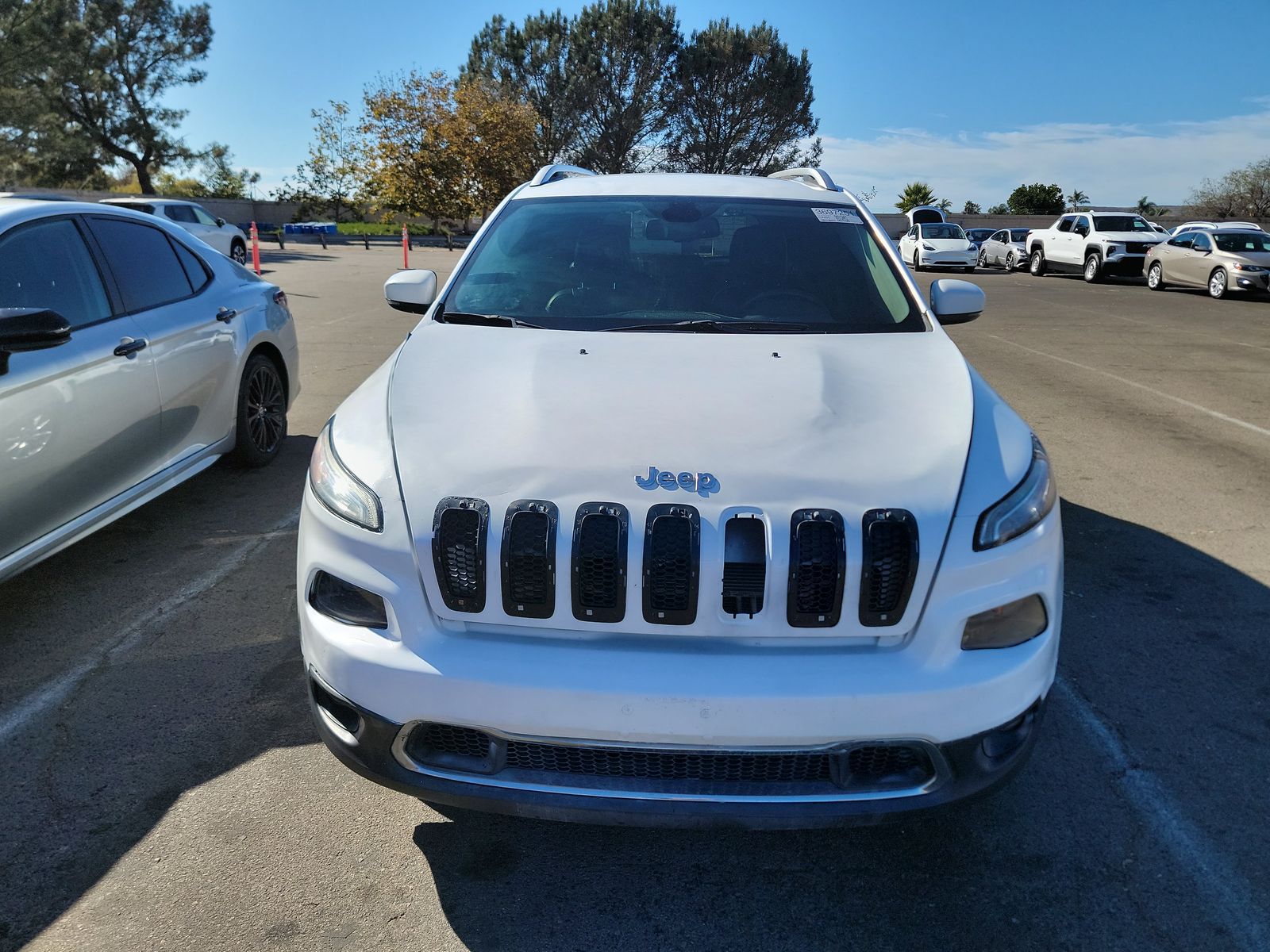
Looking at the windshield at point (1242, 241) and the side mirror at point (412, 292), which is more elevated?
the windshield at point (1242, 241)

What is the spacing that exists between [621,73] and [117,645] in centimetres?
5882

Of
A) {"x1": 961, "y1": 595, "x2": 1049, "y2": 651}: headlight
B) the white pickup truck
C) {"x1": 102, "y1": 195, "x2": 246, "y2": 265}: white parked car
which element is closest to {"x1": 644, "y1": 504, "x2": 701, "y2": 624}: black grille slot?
{"x1": 961, "y1": 595, "x2": 1049, "y2": 651}: headlight

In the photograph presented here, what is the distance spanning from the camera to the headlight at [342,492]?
7.88 ft

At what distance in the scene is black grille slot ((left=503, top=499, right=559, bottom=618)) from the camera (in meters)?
2.24

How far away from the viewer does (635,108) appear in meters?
57.4

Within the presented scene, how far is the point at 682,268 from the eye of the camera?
375cm

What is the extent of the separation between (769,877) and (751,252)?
2.32m

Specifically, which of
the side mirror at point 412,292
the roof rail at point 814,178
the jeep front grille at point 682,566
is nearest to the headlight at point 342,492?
the jeep front grille at point 682,566

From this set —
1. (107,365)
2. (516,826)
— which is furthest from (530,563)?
(107,365)

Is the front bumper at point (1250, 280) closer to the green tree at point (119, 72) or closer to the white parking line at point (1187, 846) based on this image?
the white parking line at point (1187, 846)

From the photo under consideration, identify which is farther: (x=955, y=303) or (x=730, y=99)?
(x=730, y=99)

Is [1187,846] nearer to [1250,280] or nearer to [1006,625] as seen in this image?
[1006,625]

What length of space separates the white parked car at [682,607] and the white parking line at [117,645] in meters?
1.48

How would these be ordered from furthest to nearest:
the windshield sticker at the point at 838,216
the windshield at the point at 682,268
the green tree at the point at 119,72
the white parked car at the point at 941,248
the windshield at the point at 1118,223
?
1. the green tree at the point at 119,72
2. the white parked car at the point at 941,248
3. the windshield at the point at 1118,223
4. the windshield sticker at the point at 838,216
5. the windshield at the point at 682,268
